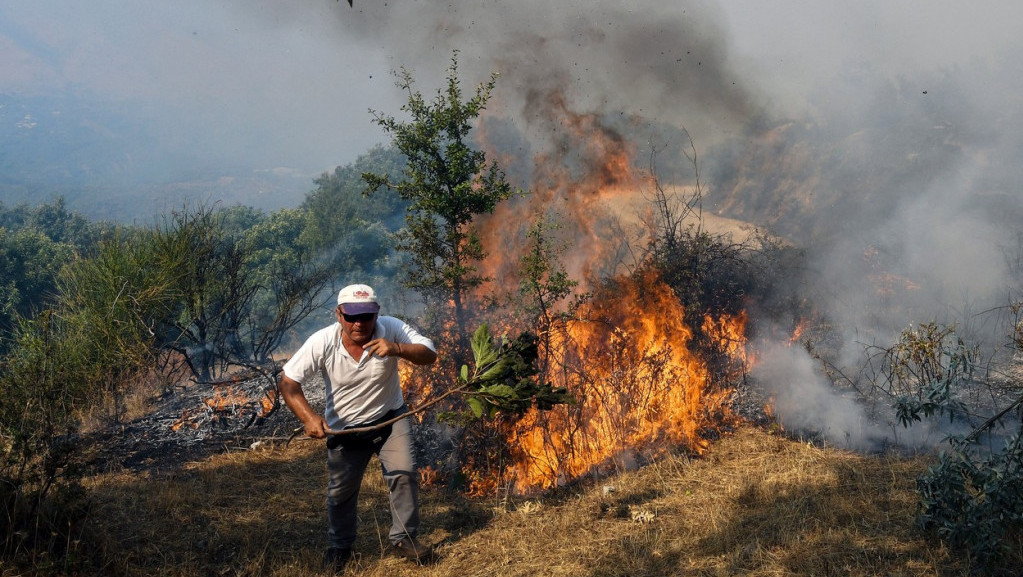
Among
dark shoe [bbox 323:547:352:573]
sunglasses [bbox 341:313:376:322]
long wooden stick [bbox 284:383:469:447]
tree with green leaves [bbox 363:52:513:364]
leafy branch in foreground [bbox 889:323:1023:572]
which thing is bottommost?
dark shoe [bbox 323:547:352:573]

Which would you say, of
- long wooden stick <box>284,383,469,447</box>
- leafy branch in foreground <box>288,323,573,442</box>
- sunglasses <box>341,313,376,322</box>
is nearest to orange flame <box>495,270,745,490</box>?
leafy branch in foreground <box>288,323,573,442</box>

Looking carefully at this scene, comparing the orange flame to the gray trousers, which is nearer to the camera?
the gray trousers

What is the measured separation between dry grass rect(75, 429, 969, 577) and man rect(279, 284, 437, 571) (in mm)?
314

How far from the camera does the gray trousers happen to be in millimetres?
4141

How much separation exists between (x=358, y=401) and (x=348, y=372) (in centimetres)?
22

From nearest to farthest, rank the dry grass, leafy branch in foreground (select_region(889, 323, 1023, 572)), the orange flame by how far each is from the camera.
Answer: leafy branch in foreground (select_region(889, 323, 1023, 572)) → the dry grass → the orange flame

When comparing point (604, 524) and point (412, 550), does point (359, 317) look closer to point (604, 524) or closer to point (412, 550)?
point (412, 550)

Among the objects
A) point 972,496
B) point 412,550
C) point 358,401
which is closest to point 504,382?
point 358,401

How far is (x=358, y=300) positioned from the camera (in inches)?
155

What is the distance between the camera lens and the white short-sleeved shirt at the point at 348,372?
3.96m

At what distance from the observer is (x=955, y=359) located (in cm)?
416

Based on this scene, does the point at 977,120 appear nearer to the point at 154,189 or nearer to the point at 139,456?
the point at 139,456

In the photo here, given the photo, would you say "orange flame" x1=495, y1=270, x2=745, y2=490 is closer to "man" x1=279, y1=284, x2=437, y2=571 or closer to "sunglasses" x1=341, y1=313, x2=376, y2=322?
"man" x1=279, y1=284, x2=437, y2=571

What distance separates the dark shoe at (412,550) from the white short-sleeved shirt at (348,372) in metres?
0.92
